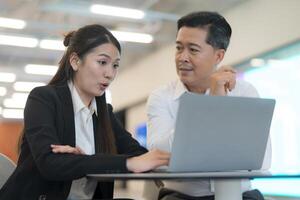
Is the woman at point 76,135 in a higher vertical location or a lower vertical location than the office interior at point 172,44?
lower

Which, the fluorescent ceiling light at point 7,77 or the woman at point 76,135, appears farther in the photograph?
the fluorescent ceiling light at point 7,77

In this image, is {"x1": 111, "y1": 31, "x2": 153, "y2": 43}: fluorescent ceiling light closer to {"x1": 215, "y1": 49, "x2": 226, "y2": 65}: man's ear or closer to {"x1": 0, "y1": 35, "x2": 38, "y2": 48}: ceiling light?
{"x1": 0, "y1": 35, "x2": 38, "y2": 48}: ceiling light

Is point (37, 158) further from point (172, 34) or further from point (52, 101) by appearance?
point (172, 34)

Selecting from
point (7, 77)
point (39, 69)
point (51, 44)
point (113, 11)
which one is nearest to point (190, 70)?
point (113, 11)

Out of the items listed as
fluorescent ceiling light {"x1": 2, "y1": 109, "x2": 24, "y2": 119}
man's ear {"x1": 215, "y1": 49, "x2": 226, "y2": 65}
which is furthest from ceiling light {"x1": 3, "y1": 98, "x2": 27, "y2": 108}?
man's ear {"x1": 215, "y1": 49, "x2": 226, "y2": 65}

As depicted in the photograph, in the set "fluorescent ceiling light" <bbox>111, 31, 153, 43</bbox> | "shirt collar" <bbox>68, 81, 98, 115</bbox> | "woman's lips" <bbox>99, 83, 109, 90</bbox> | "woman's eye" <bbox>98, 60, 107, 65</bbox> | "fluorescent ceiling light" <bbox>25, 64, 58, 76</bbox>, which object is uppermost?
"fluorescent ceiling light" <bbox>25, 64, 58, 76</bbox>

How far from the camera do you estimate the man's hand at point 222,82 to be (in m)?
1.60

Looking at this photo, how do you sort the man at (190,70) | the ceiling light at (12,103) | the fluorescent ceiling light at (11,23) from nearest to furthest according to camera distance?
the man at (190,70), the fluorescent ceiling light at (11,23), the ceiling light at (12,103)

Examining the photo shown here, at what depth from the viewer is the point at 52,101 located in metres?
1.39

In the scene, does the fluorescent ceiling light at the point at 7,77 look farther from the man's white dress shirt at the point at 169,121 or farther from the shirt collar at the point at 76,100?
the shirt collar at the point at 76,100

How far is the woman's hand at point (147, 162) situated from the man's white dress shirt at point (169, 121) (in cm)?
45

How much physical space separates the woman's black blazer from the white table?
0.06 metres

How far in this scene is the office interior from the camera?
16.3ft

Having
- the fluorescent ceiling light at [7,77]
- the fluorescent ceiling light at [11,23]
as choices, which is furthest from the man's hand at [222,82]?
the fluorescent ceiling light at [7,77]
